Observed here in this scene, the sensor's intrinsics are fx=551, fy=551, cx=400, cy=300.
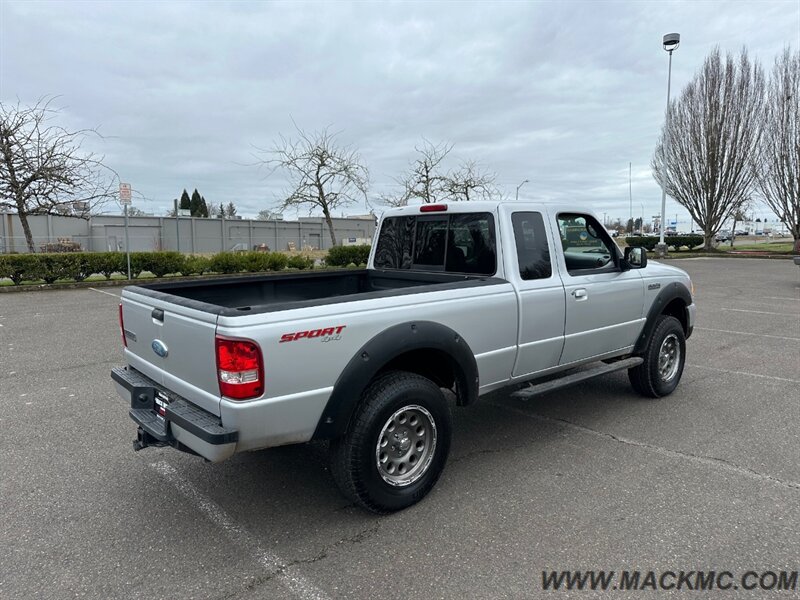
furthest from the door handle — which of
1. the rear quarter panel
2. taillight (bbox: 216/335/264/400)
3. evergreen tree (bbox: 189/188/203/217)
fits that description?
evergreen tree (bbox: 189/188/203/217)

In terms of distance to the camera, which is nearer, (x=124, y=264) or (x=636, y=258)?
(x=636, y=258)

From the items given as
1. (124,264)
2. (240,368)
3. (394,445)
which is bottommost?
(394,445)

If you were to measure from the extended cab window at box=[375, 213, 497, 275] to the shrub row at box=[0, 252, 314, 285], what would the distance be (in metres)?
14.6

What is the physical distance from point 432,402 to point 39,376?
5353 millimetres

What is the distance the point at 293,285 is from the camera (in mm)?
4934

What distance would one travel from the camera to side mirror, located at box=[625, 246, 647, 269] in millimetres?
4828

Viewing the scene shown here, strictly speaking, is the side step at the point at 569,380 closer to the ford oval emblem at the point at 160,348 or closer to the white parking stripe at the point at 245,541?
the white parking stripe at the point at 245,541

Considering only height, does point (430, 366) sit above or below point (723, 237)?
below

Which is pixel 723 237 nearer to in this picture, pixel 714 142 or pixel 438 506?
pixel 714 142

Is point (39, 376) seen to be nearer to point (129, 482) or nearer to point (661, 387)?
point (129, 482)

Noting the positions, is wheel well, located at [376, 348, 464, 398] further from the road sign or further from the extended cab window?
the road sign

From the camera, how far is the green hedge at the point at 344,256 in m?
21.2

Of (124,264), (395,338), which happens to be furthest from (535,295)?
(124,264)

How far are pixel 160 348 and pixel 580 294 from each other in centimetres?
309
